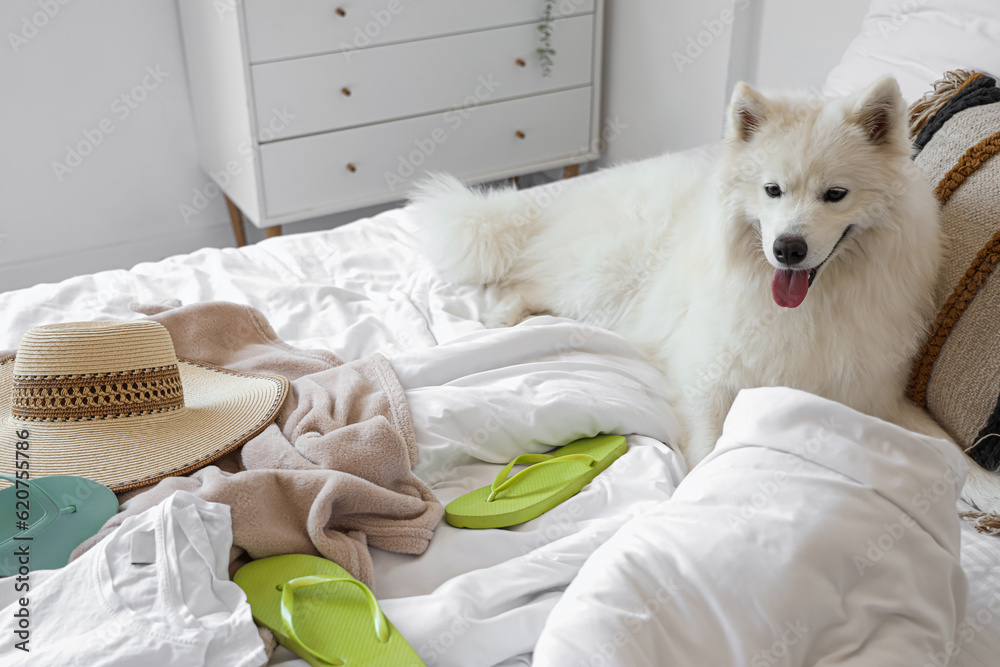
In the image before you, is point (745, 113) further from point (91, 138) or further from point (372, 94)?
point (91, 138)

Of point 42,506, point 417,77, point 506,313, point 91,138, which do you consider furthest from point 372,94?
point 42,506

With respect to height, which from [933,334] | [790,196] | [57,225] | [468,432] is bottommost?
[57,225]

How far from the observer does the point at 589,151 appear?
3197 millimetres

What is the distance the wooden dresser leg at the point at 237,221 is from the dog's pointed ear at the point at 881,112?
2374 mm

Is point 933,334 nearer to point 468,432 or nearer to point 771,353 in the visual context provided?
point 771,353

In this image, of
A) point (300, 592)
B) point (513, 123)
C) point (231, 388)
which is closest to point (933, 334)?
point (300, 592)

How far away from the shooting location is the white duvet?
764 millimetres

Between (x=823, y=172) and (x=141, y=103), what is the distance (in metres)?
2.52

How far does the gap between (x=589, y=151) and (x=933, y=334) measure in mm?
2146

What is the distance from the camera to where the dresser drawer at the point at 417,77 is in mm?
2547

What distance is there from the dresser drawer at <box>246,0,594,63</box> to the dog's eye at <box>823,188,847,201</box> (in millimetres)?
1858

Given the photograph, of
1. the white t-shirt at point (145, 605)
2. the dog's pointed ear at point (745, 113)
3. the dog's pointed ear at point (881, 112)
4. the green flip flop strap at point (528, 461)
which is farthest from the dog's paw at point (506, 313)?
the white t-shirt at point (145, 605)

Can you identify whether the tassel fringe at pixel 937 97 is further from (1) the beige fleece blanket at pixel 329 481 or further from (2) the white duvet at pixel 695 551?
(1) the beige fleece blanket at pixel 329 481

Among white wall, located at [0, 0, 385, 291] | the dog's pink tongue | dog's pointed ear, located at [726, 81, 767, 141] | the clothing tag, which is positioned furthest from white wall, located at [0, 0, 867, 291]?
the clothing tag
